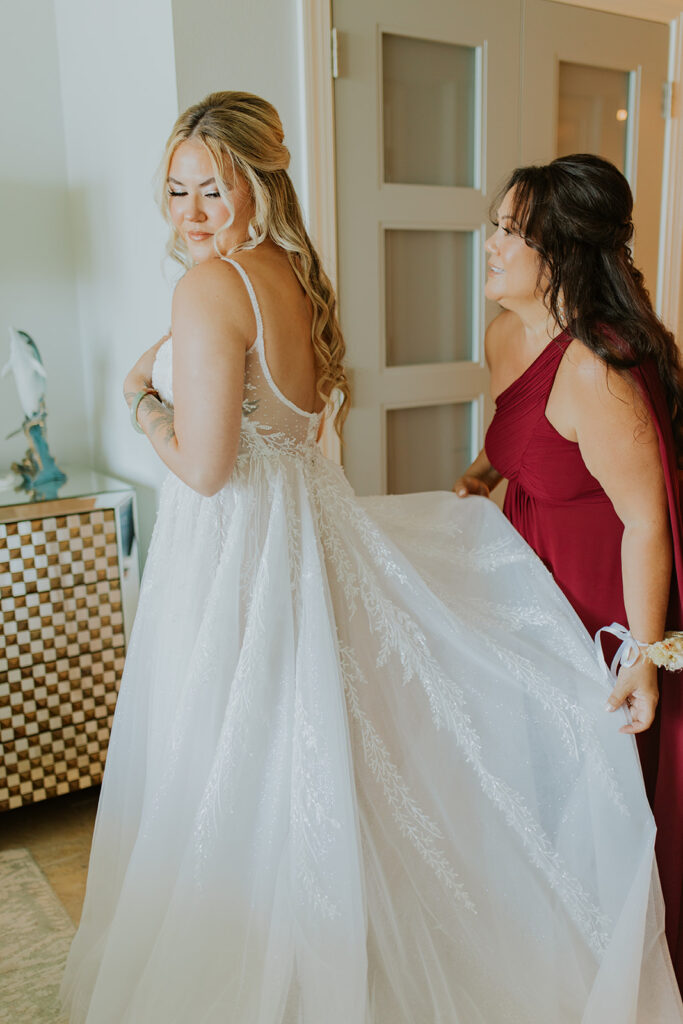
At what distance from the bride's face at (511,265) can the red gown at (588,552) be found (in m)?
0.11

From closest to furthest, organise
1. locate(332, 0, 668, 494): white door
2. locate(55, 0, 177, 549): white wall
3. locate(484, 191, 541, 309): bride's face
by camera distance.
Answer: locate(484, 191, 541, 309): bride's face, locate(55, 0, 177, 549): white wall, locate(332, 0, 668, 494): white door

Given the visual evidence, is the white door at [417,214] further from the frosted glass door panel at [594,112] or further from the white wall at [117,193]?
the white wall at [117,193]

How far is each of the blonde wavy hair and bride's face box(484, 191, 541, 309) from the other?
31 cm

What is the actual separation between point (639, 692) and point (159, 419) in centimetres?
94

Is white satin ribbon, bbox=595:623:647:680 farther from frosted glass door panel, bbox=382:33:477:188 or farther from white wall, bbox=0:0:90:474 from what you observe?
white wall, bbox=0:0:90:474

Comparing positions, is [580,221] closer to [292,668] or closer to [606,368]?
[606,368]

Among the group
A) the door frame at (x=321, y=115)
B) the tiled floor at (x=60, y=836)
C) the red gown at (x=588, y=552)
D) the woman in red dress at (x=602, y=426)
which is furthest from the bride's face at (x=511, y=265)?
the tiled floor at (x=60, y=836)

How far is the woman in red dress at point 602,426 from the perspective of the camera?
1461 mm

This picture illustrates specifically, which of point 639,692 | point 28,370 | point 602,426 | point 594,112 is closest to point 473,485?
point 602,426

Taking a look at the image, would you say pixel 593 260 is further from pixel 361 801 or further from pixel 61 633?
pixel 61 633

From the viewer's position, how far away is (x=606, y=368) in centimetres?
145

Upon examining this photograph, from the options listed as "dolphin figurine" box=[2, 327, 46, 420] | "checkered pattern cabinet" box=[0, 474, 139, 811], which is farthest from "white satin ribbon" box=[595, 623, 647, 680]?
"dolphin figurine" box=[2, 327, 46, 420]

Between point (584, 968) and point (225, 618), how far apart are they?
0.84 meters

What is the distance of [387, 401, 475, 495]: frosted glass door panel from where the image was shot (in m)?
2.58
